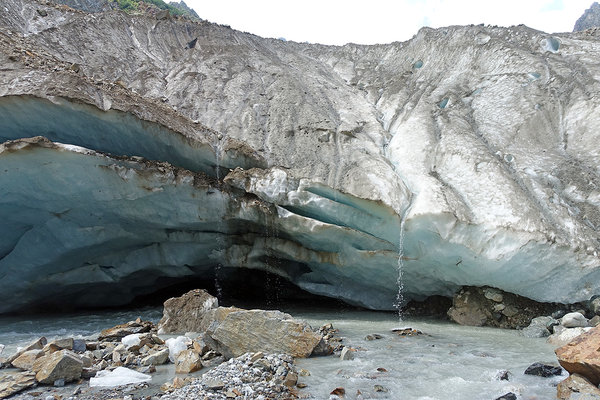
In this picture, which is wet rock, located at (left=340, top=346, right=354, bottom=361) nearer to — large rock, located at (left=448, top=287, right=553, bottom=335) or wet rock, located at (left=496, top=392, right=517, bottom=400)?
wet rock, located at (left=496, top=392, right=517, bottom=400)

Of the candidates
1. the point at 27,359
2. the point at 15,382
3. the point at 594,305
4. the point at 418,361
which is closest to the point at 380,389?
the point at 418,361

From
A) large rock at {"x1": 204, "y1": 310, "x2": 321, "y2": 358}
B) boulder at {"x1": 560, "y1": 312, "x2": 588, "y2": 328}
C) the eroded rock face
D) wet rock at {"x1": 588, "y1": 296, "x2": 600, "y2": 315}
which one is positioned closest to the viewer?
large rock at {"x1": 204, "y1": 310, "x2": 321, "y2": 358}

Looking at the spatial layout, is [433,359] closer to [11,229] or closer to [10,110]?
[10,110]

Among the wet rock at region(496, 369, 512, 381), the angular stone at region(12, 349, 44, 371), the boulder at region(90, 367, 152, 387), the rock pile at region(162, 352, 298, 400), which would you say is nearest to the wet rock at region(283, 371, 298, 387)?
the rock pile at region(162, 352, 298, 400)

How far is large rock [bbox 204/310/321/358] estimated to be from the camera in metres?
5.14

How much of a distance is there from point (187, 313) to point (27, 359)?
9.70ft

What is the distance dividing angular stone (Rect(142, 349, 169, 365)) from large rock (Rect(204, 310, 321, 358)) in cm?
53

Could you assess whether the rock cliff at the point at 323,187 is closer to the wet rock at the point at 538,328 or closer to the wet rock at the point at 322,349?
the wet rock at the point at 538,328

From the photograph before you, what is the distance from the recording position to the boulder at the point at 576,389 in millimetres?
3432

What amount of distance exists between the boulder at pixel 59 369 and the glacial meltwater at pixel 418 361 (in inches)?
33.3

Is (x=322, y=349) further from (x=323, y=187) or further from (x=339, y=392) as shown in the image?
(x=323, y=187)

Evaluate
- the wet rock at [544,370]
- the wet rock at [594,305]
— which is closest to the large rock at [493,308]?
the wet rock at [594,305]

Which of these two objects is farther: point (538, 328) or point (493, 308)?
point (493, 308)

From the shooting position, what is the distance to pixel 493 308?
8.28 meters
